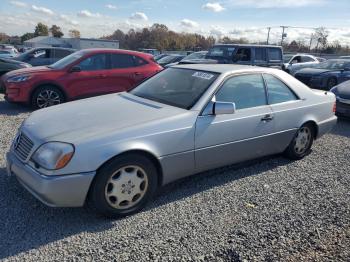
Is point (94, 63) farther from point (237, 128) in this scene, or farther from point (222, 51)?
point (222, 51)

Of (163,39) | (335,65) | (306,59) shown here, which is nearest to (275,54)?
(335,65)

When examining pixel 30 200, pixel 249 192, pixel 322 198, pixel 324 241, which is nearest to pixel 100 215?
pixel 30 200

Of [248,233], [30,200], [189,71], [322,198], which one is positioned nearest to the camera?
[248,233]

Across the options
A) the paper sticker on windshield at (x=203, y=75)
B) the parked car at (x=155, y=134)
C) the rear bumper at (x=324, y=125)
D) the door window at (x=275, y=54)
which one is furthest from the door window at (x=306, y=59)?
the paper sticker on windshield at (x=203, y=75)

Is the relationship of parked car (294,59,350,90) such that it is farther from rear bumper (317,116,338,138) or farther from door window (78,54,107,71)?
door window (78,54,107,71)

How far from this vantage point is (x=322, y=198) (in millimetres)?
3877

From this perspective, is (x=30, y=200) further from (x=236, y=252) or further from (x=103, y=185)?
(x=236, y=252)

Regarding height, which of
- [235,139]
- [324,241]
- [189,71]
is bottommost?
[324,241]

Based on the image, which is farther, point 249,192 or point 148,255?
point 249,192

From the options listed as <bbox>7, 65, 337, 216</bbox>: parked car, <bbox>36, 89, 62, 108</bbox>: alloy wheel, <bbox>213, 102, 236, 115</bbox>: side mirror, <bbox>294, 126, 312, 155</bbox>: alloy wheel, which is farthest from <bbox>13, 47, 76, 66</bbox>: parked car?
<bbox>213, 102, 236, 115</bbox>: side mirror

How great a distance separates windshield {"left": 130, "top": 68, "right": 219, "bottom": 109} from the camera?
12.7ft

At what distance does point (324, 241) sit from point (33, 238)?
261 cm

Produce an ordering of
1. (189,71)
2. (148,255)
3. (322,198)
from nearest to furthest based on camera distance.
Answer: (148,255)
(322,198)
(189,71)

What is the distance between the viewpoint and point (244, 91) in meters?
4.19
